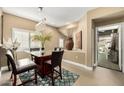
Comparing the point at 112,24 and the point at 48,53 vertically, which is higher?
the point at 112,24

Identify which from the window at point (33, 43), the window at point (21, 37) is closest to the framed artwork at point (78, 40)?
the window at point (33, 43)

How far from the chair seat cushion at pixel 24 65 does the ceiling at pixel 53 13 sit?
2.16 ft

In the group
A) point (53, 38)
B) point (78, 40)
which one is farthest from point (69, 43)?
point (53, 38)

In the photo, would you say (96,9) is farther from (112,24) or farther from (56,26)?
(56,26)

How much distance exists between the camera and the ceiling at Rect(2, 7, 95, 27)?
1248 millimetres

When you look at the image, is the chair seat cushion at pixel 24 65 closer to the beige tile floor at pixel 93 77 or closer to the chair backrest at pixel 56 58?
the beige tile floor at pixel 93 77

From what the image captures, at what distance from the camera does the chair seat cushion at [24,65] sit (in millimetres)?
1365

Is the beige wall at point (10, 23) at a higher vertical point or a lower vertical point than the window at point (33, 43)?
higher

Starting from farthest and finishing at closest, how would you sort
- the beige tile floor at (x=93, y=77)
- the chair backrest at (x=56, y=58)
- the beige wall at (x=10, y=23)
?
the chair backrest at (x=56, y=58) < the beige tile floor at (x=93, y=77) < the beige wall at (x=10, y=23)

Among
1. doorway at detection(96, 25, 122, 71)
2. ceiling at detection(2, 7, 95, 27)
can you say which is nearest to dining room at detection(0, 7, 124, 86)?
ceiling at detection(2, 7, 95, 27)

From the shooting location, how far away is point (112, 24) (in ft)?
4.49

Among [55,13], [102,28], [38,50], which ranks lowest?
[38,50]

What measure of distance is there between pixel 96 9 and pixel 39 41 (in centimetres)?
97
